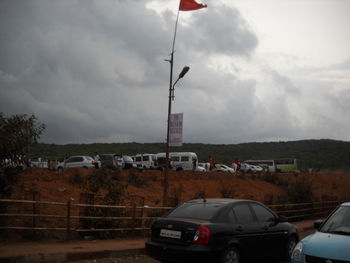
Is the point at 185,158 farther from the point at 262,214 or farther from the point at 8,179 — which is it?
the point at 262,214

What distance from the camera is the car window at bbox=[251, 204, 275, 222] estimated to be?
31.1 ft

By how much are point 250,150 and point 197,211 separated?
309ft

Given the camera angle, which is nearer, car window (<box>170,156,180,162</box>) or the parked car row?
the parked car row

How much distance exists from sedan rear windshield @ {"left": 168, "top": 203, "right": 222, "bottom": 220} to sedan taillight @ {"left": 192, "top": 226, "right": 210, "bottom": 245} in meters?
0.43

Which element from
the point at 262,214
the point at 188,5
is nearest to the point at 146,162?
the point at 188,5

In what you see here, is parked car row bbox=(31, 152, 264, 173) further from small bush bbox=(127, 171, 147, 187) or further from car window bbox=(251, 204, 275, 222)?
car window bbox=(251, 204, 275, 222)

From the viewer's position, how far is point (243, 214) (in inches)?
356

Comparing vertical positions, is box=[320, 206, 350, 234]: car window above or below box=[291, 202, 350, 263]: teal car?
above

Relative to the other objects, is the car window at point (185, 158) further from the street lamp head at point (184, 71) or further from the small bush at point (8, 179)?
the small bush at point (8, 179)

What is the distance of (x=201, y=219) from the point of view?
831 centimetres

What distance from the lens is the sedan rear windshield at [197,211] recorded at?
8.46 metres

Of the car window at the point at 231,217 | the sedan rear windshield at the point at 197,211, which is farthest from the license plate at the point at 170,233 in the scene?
the car window at the point at 231,217

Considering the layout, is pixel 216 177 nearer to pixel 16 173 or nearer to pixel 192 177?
pixel 192 177

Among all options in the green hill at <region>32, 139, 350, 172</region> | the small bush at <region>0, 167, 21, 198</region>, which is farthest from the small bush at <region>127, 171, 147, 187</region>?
the green hill at <region>32, 139, 350, 172</region>
